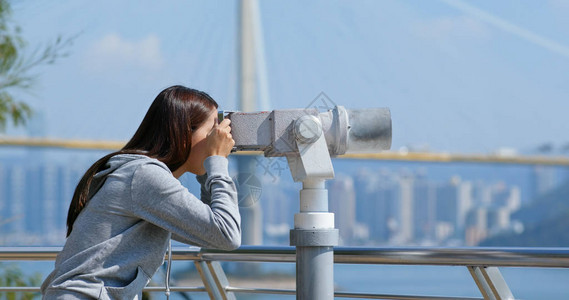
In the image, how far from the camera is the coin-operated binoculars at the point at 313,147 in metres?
1.22

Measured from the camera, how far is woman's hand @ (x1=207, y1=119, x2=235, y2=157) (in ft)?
3.79

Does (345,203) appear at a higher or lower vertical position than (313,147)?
lower

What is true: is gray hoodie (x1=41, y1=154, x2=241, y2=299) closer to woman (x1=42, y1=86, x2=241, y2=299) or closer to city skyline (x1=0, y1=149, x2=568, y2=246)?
woman (x1=42, y1=86, x2=241, y2=299)

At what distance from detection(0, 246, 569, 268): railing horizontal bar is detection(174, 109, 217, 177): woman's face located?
16.8 inches

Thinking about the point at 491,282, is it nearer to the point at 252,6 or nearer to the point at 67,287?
the point at 67,287

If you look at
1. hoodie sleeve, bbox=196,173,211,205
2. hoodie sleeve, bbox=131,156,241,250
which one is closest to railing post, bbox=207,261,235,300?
hoodie sleeve, bbox=196,173,211,205

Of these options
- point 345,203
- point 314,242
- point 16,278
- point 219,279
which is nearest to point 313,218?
point 314,242

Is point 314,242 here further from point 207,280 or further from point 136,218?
point 207,280

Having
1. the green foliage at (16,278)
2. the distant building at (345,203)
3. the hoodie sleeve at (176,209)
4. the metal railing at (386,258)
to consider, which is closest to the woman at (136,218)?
the hoodie sleeve at (176,209)

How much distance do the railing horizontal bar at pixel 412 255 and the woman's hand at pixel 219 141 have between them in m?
0.43

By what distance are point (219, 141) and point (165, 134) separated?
8 centimetres

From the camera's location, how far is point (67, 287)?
41.5 inches

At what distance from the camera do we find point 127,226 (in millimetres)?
1093

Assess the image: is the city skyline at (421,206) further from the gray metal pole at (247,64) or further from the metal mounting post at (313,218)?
the metal mounting post at (313,218)
